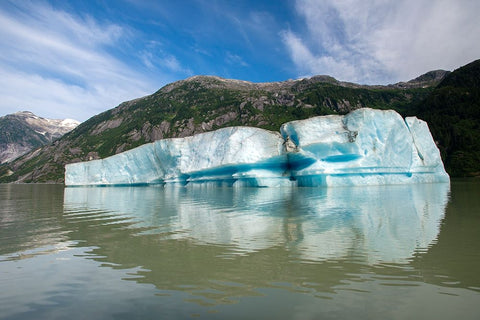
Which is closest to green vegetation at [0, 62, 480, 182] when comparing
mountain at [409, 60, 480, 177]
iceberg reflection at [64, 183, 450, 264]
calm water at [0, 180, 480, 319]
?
mountain at [409, 60, 480, 177]

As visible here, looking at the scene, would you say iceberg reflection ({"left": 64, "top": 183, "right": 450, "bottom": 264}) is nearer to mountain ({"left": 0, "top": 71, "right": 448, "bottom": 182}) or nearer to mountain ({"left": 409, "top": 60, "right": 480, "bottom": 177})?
mountain ({"left": 409, "top": 60, "right": 480, "bottom": 177})

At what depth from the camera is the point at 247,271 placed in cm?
336

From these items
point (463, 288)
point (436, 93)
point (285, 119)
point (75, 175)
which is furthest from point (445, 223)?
point (285, 119)

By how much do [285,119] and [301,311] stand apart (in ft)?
248

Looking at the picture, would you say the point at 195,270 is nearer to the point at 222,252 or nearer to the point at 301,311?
the point at 222,252

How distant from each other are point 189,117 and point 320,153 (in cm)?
6997

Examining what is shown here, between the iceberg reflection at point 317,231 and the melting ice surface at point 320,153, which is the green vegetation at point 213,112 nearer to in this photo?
the melting ice surface at point 320,153

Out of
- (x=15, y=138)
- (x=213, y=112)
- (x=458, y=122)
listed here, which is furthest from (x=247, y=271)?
(x=15, y=138)

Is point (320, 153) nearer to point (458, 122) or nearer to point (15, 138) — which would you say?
point (458, 122)

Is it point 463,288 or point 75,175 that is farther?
point 75,175

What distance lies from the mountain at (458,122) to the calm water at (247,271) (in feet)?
142

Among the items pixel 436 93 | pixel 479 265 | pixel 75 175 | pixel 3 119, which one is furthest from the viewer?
pixel 3 119

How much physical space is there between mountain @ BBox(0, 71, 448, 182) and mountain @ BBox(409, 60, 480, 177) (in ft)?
43.2

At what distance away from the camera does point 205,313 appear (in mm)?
2344
